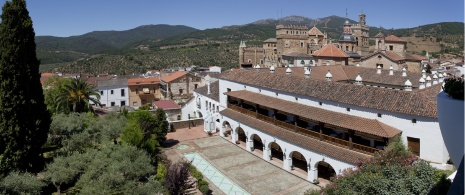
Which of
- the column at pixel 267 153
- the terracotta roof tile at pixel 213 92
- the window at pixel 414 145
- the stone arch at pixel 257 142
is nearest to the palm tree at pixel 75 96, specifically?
the terracotta roof tile at pixel 213 92

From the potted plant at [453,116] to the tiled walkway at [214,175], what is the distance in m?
14.5

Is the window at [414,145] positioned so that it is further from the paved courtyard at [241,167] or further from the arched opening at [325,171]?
the paved courtyard at [241,167]

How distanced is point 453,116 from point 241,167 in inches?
731

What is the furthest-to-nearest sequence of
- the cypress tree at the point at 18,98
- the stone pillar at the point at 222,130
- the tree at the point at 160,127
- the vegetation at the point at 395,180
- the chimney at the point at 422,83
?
the stone pillar at the point at 222,130 → the tree at the point at 160,127 → the chimney at the point at 422,83 → the cypress tree at the point at 18,98 → the vegetation at the point at 395,180

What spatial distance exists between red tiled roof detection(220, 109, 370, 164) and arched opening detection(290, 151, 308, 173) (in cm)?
156

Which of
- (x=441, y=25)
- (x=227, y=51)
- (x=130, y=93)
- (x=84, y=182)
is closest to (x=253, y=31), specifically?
(x=227, y=51)

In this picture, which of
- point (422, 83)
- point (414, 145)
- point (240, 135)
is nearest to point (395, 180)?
point (414, 145)

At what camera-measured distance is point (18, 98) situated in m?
18.6

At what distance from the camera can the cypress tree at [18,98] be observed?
18172mm

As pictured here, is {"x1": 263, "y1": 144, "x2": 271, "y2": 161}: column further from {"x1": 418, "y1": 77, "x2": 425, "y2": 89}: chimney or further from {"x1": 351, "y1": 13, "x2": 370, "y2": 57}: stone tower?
{"x1": 351, "y1": 13, "x2": 370, "y2": 57}: stone tower

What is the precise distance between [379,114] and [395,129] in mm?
1303

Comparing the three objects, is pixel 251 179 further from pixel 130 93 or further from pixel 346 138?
pixel 130 93

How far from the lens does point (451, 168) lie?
16.2 metres

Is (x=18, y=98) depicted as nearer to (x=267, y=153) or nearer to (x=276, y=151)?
(x=267, y=153)
